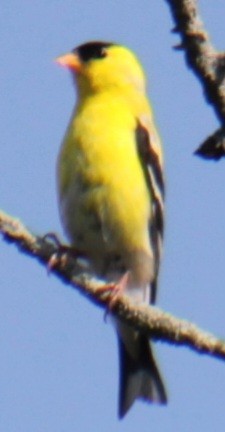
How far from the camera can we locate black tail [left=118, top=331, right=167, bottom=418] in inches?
191

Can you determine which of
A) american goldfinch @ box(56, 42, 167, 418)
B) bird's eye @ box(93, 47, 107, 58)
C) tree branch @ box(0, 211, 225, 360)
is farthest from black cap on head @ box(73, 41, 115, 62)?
tree branch @ box(0, 211, 225, 360)

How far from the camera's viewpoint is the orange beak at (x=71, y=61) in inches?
226

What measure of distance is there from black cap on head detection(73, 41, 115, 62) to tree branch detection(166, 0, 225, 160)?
351 cm

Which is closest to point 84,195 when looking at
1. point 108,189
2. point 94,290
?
point 108,189

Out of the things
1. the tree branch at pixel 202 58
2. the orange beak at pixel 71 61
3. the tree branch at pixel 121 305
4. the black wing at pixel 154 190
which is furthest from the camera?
the orange beak at pixel 71 61

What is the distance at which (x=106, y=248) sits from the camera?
16.6 feet

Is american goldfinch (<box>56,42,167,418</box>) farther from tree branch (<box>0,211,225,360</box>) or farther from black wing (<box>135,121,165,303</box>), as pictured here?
tree branch (<box>0,211,225,360</box>)

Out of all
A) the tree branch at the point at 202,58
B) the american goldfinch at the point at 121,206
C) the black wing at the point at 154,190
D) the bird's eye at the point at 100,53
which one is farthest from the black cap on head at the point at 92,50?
the tree branch at the point at 202,58

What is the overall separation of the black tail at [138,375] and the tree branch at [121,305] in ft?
5.58

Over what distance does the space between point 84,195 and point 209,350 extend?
2.12 m

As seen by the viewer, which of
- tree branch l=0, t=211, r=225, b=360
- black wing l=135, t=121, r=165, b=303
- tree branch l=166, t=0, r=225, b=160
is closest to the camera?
tree branch l=166, t=0, r=225, b=160

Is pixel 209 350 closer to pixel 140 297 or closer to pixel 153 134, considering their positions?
pixel 140 297

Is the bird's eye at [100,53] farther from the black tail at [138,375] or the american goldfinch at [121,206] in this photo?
the black tail at [138,375]

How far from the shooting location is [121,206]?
16.5 feet
